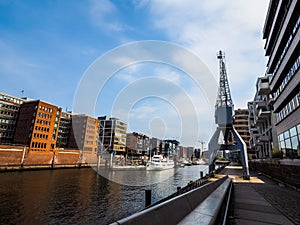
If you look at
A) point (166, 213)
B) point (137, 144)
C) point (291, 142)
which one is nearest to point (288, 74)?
point (291, 142)

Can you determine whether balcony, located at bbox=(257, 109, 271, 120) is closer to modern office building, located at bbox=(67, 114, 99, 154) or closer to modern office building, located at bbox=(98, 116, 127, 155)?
modern office building, located at bbox=(67, 114, 99, 154)

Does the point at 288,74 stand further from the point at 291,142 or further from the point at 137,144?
the point at 137,144

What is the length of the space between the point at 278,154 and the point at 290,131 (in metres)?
7.12

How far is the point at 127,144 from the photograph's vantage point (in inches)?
4995

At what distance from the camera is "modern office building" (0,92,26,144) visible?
69875 mm

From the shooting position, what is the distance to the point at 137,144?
133 meters

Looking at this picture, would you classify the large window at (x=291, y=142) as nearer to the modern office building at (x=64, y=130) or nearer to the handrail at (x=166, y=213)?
the handrail at (x=166, y=213)

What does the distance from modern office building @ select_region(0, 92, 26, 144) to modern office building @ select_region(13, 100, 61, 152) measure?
192 inches

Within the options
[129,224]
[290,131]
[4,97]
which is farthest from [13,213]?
[4,97]

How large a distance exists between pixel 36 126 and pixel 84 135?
24.1 m

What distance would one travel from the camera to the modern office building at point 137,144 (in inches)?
4950

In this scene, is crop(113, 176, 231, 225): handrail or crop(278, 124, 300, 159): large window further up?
crop(278, 124, 300, 159): large window

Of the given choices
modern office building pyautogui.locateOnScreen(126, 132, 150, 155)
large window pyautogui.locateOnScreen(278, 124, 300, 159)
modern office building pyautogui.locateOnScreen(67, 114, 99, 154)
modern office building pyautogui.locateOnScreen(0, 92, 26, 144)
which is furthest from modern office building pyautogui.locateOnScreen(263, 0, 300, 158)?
modern office building pyautogui.locateOnScreen(126, 132, 150, 155)

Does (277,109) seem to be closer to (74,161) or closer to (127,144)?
(74,161)
